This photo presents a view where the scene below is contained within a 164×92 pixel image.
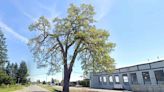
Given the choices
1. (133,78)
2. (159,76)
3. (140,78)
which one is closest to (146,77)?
(140,78)

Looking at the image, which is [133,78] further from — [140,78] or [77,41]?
[77,41]

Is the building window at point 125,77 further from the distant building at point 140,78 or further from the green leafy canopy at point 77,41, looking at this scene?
the green leafy canopy at point 77,41

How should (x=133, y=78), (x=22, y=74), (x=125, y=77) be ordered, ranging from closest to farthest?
1. (x=133, y=78)
2. (x=125, y=77)
3. (x=22, y=74)

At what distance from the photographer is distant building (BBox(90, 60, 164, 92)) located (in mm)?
29878

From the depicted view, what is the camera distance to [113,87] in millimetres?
44531

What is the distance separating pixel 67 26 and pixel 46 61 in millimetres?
5201

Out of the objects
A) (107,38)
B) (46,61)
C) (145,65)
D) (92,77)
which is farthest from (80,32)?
(92,77)

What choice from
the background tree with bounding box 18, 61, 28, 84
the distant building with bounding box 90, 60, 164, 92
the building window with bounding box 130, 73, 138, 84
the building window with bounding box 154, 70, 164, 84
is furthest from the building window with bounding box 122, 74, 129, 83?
the background tree with bounding box 18, 61, 28, 84

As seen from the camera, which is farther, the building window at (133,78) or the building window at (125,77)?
the building window at (125,77)

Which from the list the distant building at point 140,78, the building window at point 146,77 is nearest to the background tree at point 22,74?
the distant building at point 140,78

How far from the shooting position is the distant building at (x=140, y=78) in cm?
2988

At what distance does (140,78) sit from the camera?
114 feet

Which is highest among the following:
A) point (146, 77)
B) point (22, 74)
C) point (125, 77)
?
point (22, 74)

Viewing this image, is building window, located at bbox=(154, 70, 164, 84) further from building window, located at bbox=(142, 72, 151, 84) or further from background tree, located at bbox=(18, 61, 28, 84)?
background tree, located at bbox=(18, 61, 28, 84)
